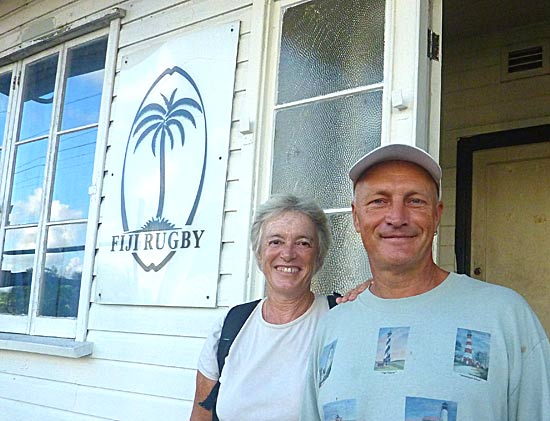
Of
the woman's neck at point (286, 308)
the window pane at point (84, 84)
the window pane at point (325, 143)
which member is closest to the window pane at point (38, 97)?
the window pane at point (84, 84)

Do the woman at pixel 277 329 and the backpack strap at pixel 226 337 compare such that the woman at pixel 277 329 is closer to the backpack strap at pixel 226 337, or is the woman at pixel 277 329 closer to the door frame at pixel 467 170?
the backpack strap at pixel 226 337

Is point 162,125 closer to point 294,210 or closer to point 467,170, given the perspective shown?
point 294,210

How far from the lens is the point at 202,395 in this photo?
6.41 feet

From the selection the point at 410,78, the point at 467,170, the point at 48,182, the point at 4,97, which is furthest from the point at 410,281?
the point at 4,97

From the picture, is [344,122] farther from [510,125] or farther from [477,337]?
[510,125]

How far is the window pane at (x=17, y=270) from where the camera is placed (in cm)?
366

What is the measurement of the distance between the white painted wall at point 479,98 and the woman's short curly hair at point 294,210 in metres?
1.96

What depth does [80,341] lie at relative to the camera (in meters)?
3.17

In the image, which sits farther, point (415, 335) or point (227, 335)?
point (227, 335)

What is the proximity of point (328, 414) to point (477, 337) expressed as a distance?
359 mm

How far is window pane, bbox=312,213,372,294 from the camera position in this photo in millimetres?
2291

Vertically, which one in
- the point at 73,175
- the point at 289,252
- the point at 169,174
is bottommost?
the point at 289,252

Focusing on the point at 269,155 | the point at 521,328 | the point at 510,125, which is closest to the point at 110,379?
the point at 269,155

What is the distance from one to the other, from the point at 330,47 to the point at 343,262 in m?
0.84
